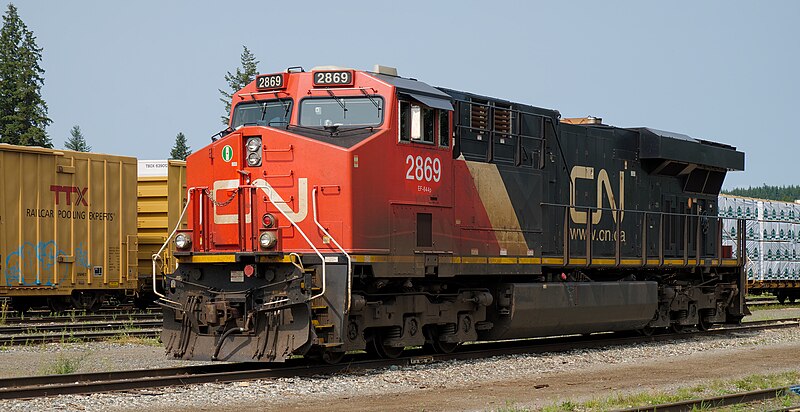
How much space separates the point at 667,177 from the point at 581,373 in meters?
7.70

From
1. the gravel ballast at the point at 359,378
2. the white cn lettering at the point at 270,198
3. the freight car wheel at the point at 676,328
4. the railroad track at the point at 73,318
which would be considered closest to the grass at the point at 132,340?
the gravel ballast at the point at 359,378

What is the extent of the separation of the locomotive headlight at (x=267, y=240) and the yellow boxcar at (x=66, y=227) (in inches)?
375

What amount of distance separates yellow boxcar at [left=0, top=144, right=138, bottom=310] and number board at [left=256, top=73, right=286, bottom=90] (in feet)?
27.9

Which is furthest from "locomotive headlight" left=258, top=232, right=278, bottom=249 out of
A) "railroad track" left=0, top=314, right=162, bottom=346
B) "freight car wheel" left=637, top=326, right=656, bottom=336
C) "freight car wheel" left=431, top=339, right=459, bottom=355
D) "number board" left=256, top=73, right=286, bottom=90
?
Result: "freight car wheel" left=637, top=326, right=656, bottom=336

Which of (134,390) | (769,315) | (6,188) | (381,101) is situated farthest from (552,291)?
(769,315)

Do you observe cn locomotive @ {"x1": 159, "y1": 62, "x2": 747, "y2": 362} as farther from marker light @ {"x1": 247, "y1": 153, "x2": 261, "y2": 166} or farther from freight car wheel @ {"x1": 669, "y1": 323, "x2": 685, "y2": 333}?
freight car wheel @ {"x1": 669, "y1": 323, "x2": 685, "y2": 333}

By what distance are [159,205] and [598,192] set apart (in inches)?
435

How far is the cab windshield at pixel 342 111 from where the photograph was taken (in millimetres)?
12953

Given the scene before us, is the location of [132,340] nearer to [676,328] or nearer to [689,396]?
[689,396]

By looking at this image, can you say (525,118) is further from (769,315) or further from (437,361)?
(769,315)

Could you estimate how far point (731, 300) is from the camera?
20.7 meters

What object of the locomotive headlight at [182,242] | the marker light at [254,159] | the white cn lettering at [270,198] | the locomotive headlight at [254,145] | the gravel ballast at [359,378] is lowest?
the gravel ballast at [359,378]

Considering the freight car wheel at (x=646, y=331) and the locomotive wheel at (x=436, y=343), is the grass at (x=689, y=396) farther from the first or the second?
the freight car wheel at (x=646, y=331)

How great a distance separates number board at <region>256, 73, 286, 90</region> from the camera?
1336cm
